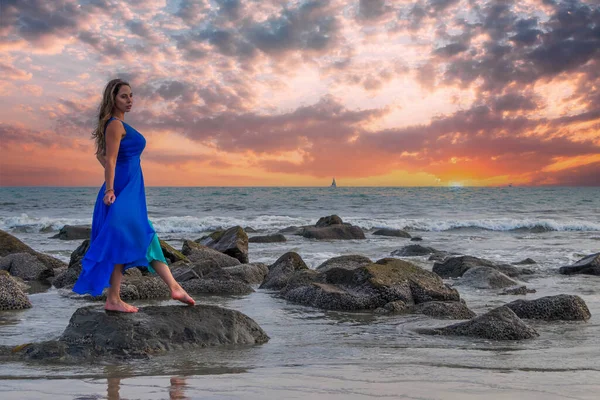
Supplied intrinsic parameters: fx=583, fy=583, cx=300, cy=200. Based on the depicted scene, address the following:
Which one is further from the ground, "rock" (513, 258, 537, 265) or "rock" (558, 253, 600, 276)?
"rock" (558, 253, 600, 276)

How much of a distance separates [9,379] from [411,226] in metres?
29.6

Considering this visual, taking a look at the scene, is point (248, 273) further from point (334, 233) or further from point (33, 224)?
point (33, 224)

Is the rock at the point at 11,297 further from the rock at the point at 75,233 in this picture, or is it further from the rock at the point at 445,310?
the rock at the point at 75,233

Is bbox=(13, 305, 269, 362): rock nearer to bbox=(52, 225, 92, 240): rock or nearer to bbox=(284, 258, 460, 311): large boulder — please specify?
bbox=(284, 258, 460, 311): large boulder

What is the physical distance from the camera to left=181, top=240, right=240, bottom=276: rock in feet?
38.9

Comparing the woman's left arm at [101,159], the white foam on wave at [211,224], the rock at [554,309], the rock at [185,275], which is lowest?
the white foam on wave at [211,224]

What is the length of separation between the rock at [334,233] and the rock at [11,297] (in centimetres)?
1583

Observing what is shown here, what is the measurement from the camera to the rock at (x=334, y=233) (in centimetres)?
2355

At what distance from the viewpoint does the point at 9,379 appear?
175 inches

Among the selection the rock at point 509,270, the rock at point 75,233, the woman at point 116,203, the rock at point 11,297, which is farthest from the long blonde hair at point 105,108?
the rock at point 75,233

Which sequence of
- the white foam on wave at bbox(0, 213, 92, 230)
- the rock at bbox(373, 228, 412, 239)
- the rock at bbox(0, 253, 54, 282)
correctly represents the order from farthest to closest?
1. the white foam on wave at bbox(0, 213, 92, 230)
2. the rock at bbox(373, 228, 412, 239)
3. the rock at bbox(0, 253, 54, 282)

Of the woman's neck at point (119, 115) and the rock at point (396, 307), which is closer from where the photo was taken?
the woman's neck at point (119, 115)

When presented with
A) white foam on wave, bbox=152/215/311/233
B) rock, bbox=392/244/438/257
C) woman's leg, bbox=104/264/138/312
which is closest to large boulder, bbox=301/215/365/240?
rock, bbox=392/244/438/257

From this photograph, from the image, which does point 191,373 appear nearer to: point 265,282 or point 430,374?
point 430,374
